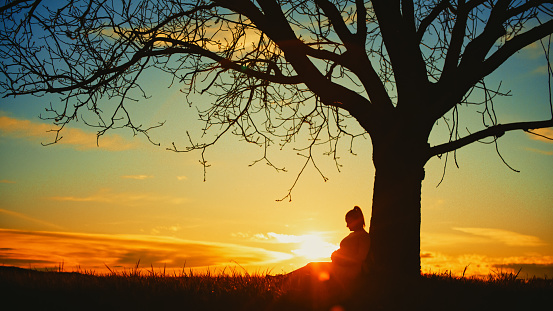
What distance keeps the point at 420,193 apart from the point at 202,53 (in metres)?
4.35

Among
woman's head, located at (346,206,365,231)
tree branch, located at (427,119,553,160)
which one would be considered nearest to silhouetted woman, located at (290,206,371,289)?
woman's head, located at (346,206,365,231)

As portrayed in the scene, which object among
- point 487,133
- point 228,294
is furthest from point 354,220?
point 487,133

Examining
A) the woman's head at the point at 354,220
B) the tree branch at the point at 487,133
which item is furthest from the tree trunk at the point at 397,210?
the woman's head at the point at 354,220

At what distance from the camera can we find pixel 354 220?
706cm

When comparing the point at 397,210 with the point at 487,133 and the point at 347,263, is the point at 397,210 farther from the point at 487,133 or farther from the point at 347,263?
the point at 487,133

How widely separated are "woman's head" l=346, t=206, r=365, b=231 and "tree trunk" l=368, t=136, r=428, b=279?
67cm

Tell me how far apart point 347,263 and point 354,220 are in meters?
0.61

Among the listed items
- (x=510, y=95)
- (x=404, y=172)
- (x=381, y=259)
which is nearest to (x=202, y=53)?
(x=404, y=172)

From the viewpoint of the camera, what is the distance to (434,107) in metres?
7.94

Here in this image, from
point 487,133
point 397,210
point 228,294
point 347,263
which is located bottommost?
point 228,294

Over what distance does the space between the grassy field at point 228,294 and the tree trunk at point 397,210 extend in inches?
15.9

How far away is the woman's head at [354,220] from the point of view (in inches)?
278

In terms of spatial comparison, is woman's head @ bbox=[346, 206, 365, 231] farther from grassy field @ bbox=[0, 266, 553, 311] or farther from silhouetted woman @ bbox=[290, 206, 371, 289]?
grassy field @ bbox=[0, 266, 553, 311]

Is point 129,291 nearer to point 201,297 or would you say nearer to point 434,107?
point 201,297
